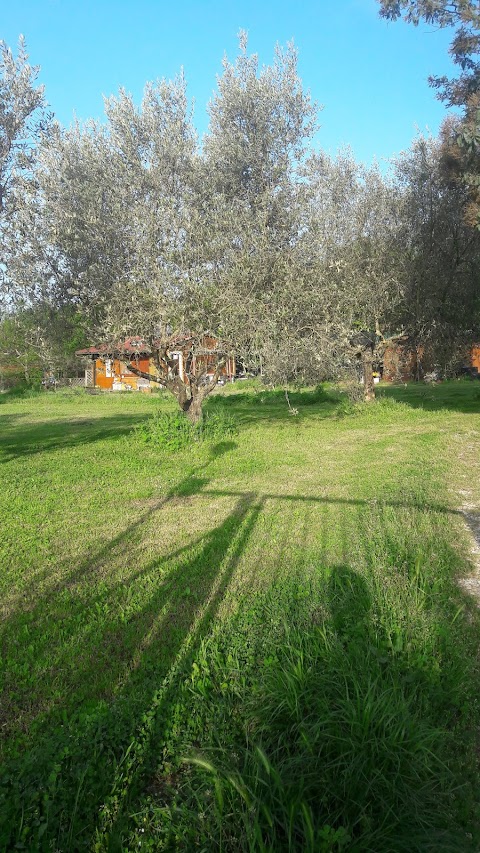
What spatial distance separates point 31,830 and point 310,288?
34.0 feet

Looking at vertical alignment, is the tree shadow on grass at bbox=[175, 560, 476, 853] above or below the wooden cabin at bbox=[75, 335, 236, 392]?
below

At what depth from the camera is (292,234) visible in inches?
463

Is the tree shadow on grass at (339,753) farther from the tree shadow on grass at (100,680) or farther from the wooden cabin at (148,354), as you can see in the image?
the wooden cabin at (148,354)

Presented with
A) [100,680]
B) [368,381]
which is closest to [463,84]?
[368,381]

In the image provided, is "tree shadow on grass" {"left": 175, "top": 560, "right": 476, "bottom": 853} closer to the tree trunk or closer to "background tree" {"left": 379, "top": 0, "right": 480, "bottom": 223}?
"background tree" {"left": 379, "top": 0, "right": 480, "bottom": 223}

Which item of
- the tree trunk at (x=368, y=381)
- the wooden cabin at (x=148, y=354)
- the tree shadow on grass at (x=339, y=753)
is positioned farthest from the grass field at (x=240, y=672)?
the tree trunk at (x=368, y=381)

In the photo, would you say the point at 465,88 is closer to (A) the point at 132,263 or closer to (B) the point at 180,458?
(A) the point at 132,263

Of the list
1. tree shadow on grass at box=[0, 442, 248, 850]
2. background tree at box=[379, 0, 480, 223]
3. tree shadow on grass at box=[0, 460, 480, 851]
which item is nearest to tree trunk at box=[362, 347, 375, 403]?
background tree at box=[379, 0, 480, 223]

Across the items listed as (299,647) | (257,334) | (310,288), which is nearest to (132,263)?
(257,334)

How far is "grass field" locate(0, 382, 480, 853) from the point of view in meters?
2.34

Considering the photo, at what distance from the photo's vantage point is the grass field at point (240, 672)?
7.68 feet

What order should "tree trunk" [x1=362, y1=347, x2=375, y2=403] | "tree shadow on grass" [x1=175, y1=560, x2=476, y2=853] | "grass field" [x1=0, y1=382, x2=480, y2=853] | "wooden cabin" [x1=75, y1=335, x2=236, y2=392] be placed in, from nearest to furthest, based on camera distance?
"tree shadow on grass" [x1=175, y1=560, x2=476, y2=853] < "grass field" [x1=0, y1=382, x2=480, y2=853] < "wooden cabin" [x1=75, y1=335, x2=236, y2=392] < "tree trunk" [x1=362, y1=347, x2=375, y2=403]

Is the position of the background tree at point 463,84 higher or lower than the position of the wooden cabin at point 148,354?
higher

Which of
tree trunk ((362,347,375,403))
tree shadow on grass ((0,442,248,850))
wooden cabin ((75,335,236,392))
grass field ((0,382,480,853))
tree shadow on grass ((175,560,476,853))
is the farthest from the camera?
tree trunk ((362,347,375,403))
